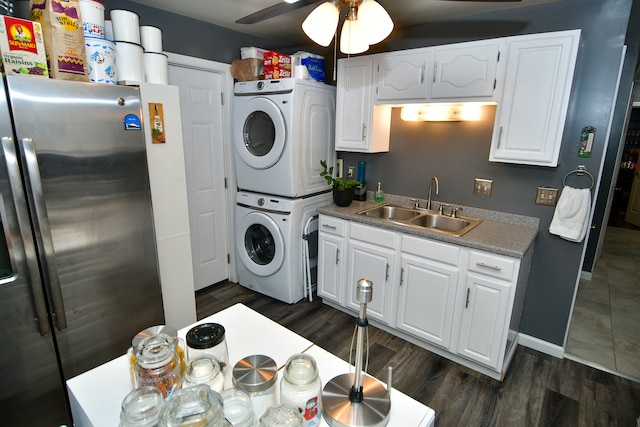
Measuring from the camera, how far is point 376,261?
8.21 ft

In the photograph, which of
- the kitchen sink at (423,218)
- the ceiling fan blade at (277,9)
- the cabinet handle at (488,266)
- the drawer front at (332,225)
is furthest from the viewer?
the drawer front at (332,225)

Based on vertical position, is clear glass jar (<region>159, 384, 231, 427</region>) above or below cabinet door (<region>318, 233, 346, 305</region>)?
above

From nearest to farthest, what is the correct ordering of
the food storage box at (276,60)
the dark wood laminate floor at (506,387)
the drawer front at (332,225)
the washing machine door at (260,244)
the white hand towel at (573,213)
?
the dark wood laminate floor at (506,387) < the white hand towel at (573,213) < the drawer front at (332,225) < the food storage box at (276,60) < the washing machine door at (260,244)

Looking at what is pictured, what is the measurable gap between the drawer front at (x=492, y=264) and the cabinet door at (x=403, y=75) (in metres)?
1.15

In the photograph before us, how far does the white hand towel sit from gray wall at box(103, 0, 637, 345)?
0.11 meters

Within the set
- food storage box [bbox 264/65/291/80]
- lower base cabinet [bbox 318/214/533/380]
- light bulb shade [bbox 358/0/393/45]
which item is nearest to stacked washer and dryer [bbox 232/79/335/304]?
food storage box [bbox 264/65/291/80]

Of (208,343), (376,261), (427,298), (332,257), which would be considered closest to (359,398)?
(208,343)

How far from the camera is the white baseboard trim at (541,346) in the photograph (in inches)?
93.7

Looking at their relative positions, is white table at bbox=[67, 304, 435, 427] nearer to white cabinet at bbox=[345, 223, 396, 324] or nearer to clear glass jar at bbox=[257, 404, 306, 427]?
clear glass jar at bbox=[257, 404, 306, 427]

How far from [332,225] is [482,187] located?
3.84 ft

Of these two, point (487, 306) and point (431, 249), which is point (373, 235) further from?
point (487, 306)

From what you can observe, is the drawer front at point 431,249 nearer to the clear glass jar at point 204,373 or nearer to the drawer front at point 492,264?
the drawer front at point 492,264

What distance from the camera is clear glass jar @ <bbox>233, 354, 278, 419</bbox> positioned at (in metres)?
0.84

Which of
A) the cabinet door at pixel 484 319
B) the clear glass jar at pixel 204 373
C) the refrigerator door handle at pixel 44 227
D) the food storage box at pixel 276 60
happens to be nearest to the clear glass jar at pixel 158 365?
the clear glass jar at pixel 204 373
